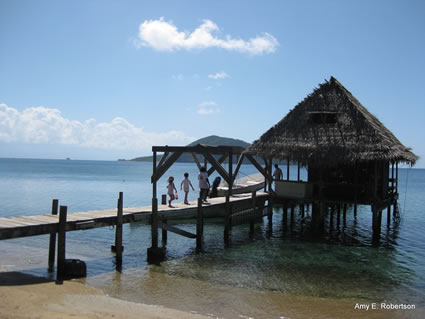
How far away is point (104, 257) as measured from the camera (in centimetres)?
1349

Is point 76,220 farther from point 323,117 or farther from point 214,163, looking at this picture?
point 323,117

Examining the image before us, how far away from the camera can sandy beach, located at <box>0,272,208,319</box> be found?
7.72 meters

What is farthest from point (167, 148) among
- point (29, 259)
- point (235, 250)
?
point (29, 259)

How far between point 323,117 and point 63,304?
1349 centimetres

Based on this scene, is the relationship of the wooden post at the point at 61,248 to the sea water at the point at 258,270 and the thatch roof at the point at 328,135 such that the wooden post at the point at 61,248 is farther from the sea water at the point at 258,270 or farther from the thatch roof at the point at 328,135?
the thatch roof at the point at 328,135

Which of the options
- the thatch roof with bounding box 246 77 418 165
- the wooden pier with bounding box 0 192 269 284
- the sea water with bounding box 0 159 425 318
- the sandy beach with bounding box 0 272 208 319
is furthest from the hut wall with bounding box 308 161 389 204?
the sandy beach with bounding box 0 272 208 319

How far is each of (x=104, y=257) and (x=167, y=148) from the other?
16.4 ft

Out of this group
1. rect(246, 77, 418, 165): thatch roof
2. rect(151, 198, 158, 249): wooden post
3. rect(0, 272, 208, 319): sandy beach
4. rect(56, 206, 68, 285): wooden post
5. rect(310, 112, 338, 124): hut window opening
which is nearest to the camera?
rect(0, 272, 208, 319): sandy beach

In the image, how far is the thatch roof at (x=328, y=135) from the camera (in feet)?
52.6

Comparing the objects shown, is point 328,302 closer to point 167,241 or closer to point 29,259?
point 167,241

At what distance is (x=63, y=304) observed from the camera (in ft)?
Result: 27.7

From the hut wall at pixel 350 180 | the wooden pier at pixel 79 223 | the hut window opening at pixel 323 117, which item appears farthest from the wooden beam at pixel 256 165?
the hut window opening at pixel 323 117

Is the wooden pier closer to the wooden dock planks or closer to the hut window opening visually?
the wooden dock planks

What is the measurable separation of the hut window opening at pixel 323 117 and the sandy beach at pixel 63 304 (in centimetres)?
1195
